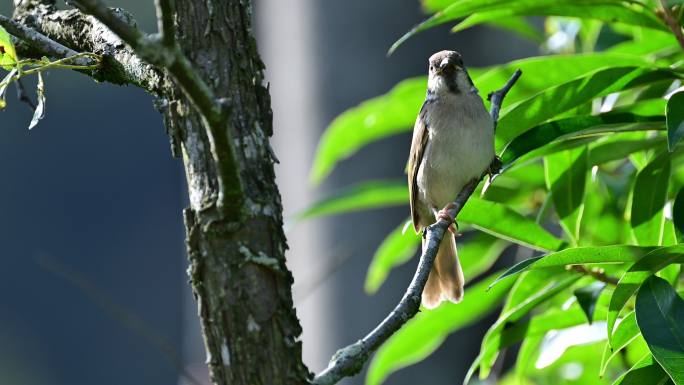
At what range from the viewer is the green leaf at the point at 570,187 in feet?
7.94

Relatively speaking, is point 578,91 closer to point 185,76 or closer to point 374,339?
point 374,339

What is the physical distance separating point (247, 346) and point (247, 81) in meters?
0.46

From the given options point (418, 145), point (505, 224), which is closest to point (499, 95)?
point (505, 224)

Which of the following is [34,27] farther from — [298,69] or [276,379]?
[298,69]

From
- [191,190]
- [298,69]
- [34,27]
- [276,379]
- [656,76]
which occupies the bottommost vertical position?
[276,379]

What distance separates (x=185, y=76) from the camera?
1.31 metres

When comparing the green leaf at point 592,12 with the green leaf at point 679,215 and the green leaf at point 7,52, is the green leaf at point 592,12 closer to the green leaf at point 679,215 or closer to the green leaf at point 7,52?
the green leaf at point 679,215

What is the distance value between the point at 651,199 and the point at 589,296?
0.89ft

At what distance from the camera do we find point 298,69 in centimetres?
489

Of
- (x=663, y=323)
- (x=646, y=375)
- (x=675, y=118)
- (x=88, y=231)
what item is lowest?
(x=646, y=375)

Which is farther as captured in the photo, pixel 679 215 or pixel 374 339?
pixel 679 215

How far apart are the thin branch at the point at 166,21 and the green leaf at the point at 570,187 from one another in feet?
4.48

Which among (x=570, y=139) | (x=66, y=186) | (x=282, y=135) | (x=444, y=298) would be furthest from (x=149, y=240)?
(x=570, y=139)

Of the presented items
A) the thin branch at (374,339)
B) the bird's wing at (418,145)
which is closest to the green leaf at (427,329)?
the bird's wing at (418,145)
